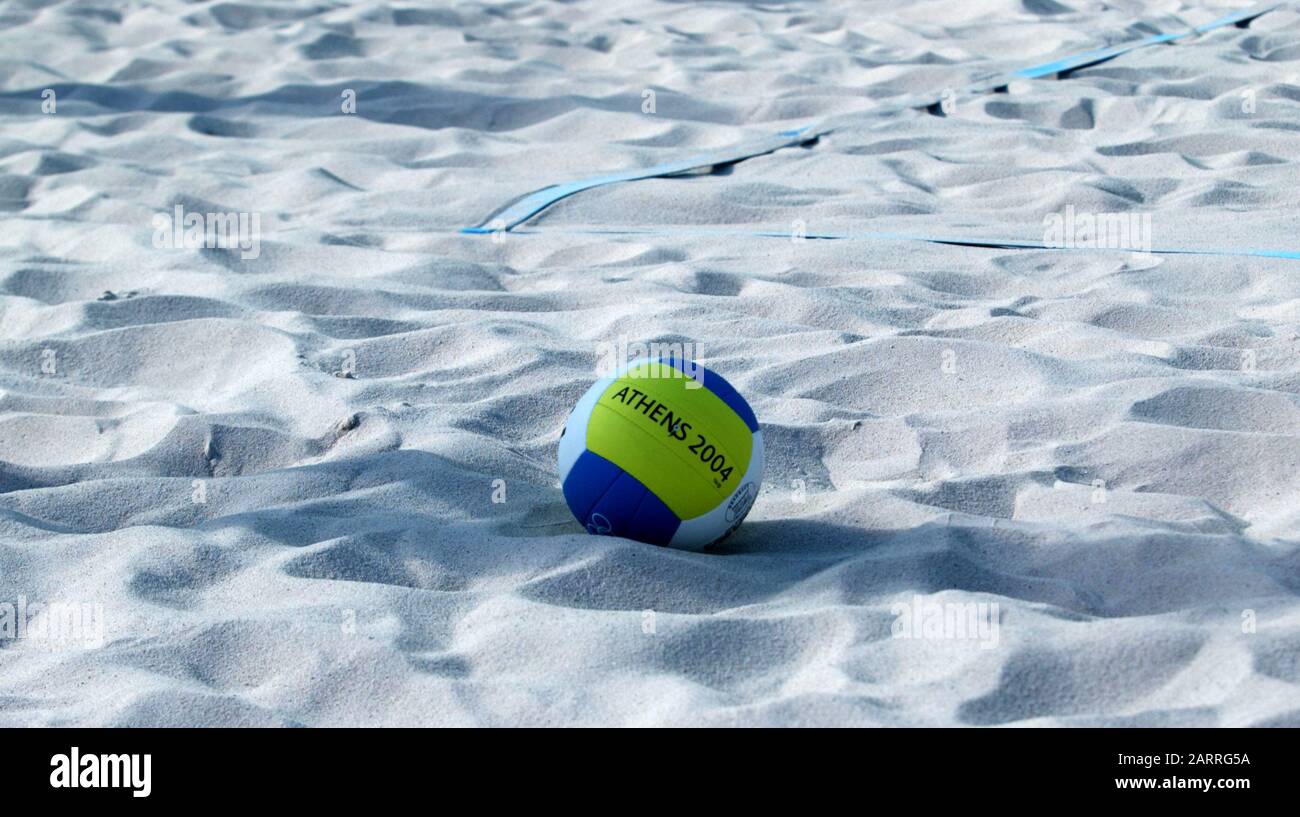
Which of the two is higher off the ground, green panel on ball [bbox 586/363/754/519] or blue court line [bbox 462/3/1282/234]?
green panel on ball [bbox 586/363/754/519]

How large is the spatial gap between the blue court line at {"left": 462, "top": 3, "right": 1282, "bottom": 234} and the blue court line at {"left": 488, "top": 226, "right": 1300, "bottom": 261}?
0.19 m

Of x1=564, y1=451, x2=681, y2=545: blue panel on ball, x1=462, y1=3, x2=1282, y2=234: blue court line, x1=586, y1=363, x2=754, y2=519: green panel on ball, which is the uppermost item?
x1=586, y1=363, x2=754, y2=519: green panel on ball

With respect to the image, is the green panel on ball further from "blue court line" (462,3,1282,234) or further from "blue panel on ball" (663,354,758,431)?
"blue court line" (462,3,1282,234)

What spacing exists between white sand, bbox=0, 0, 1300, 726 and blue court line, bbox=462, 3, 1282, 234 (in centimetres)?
11

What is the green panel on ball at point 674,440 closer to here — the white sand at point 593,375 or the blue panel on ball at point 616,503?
the blue panel on ball at point 616,503

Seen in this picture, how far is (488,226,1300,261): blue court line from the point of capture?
440 cm

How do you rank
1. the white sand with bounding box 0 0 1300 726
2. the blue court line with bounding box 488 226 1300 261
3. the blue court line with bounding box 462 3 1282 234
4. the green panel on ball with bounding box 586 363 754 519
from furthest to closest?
1. the blue court line with bounding box 462 3 1282 234
2. the blue court line with bounding box 488 226 1300 261
3. the green panel on ball with bounding box 586 363 754 519
4. the white sand with bounding box 0 0 1300 726

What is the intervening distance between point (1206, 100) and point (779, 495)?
169 inches

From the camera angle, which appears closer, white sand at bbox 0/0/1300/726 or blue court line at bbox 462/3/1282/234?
white sand at bbox 0/0/1300/726

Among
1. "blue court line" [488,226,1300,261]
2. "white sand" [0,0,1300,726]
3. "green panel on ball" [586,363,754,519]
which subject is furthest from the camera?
"blue court line" [488,226,1300,261]

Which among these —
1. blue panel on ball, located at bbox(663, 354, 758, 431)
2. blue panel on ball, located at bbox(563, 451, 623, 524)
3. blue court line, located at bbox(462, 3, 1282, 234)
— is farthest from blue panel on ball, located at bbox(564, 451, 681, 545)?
blue court line, located at bbox(462, 3, 1282, 234)

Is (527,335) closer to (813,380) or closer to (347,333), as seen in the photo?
(347,333)

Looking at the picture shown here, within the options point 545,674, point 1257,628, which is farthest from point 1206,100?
point 545,674
